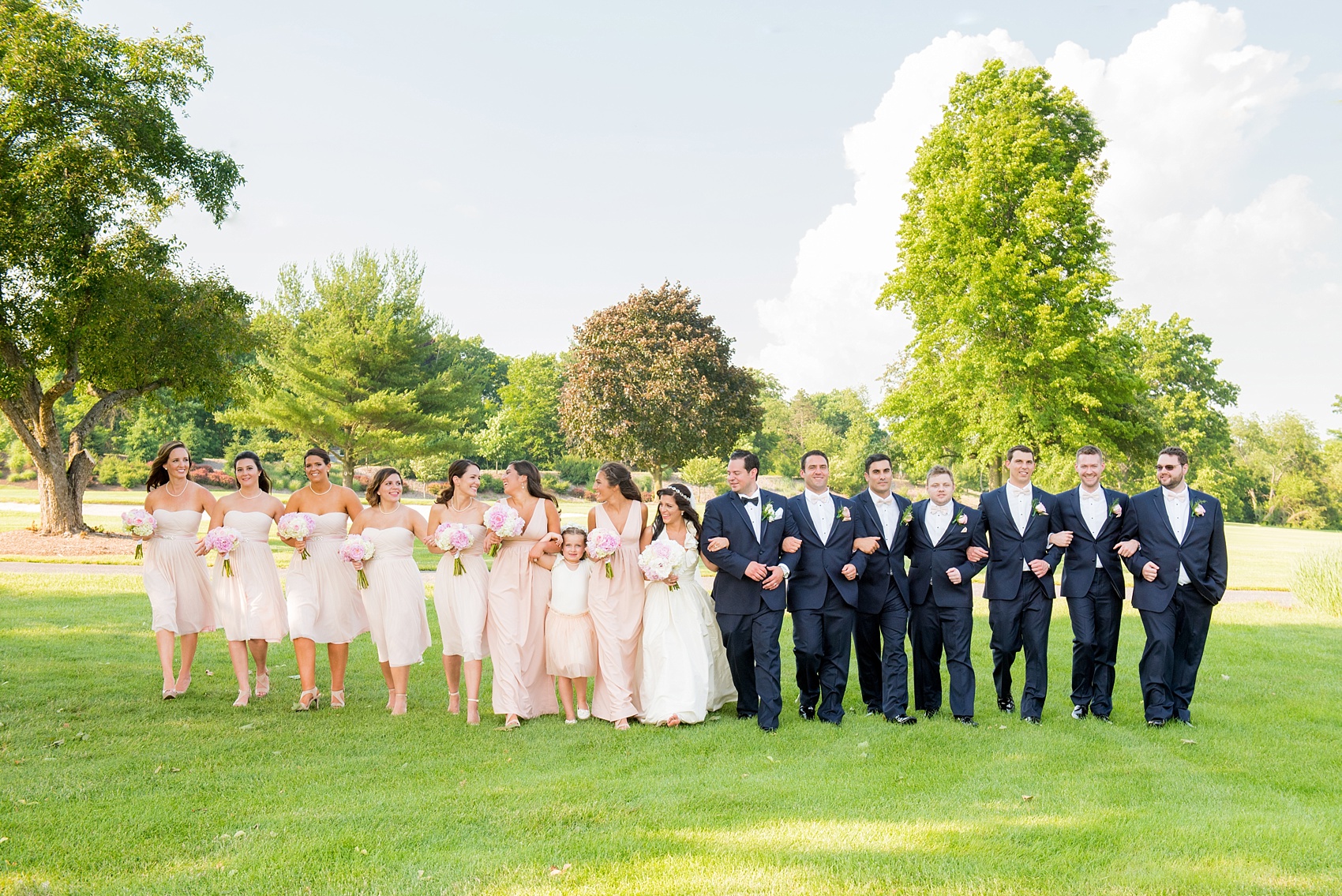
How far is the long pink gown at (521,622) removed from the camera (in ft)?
24.9

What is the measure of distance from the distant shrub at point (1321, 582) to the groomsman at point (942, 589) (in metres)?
10.8

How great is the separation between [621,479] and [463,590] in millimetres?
1645

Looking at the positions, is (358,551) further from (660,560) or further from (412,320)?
(412,320)

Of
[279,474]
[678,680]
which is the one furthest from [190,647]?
[279,474]

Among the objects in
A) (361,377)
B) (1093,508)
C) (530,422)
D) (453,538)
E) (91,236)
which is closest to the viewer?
(453,538)

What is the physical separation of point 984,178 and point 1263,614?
13549 mm

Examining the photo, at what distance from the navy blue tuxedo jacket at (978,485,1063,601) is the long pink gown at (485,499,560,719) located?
3.79 meters

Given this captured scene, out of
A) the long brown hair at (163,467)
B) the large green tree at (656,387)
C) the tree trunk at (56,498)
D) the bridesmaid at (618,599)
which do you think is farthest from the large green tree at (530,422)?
the bridesmaid at (618,599)

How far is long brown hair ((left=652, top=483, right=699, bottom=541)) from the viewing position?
7.75 meters

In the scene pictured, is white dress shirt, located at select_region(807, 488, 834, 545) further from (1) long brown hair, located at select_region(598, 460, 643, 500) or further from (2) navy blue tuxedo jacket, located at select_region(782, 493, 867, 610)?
(1) long brown hair, located at select_region(598, 460, 643, 500)

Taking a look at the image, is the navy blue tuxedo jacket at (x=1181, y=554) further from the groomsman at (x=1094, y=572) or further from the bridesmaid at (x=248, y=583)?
the bridesmaid at (x=248, y=583)

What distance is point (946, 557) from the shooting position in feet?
25.0

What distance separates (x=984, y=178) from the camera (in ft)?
78.2

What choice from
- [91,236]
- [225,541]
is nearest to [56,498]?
[91,236]
